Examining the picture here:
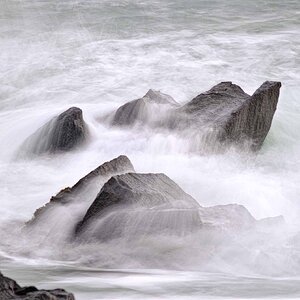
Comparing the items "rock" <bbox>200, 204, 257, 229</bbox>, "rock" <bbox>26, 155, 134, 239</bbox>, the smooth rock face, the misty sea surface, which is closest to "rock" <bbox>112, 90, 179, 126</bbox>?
the misty sea surface

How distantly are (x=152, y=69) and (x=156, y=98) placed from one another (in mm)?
4984

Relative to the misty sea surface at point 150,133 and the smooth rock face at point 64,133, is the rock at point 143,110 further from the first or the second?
the smooth rock face at point 64,133

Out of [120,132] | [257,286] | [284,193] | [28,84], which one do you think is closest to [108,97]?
[28,84]

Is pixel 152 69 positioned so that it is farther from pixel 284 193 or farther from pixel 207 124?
pixel 284 193

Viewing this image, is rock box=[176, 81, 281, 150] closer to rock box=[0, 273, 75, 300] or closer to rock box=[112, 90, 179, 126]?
rock box=[112, 90, 179, 126]


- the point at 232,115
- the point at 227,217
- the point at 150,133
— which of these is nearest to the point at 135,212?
the point at 227,217

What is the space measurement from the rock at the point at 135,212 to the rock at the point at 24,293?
119 inches

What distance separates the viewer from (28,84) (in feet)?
55.8

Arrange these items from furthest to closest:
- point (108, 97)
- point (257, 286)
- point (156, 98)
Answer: point (108, 97)
point (156, 98)
point (257, 286)

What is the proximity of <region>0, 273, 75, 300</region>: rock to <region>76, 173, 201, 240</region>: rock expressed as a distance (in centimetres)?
301

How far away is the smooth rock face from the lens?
38.4 ft

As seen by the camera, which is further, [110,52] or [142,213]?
[110,52]

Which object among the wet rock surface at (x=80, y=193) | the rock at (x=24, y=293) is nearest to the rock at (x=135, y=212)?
the wet rock surface at (x=80, y=193)

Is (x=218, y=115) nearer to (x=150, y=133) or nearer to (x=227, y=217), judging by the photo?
(x=150, y=133)
